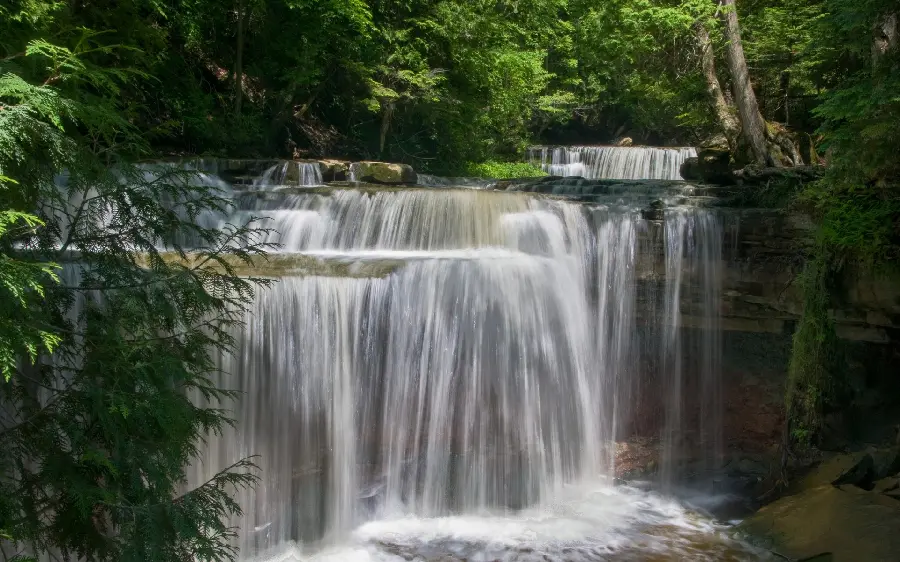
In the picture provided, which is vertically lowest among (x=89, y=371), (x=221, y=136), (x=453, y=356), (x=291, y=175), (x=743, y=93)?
(x=453, y=356)

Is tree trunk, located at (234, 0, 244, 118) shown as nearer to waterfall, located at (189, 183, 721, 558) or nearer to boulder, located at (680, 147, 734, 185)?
waterfall, located at (189, 183, 721, 558)

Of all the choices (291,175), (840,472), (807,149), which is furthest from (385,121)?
(840,472)

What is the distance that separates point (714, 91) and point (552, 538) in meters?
9.44

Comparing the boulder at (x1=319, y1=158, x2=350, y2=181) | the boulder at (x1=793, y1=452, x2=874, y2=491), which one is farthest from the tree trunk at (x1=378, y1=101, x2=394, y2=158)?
the boulder at (x1=793, y1=452, x2=874, y2=491)

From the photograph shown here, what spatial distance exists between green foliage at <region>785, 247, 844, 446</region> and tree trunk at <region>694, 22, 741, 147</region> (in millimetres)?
5430

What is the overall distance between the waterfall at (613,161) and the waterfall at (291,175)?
375 inches

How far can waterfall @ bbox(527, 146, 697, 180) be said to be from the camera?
59.0ft

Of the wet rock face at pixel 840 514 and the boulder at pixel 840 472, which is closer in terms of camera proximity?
the wet rock face at pixel 840 514

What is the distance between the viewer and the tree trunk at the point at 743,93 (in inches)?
441

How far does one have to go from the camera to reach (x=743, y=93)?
11.3 m

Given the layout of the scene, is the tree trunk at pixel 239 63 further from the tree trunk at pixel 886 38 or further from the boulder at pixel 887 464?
the boulder at pixel 887 464

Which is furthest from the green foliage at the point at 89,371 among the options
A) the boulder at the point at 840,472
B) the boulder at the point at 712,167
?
the boulder at the point at 712,167

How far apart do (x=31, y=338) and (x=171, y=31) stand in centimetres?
1237

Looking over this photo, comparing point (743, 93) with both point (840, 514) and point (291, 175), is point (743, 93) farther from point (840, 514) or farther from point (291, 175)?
point (291, 175)
